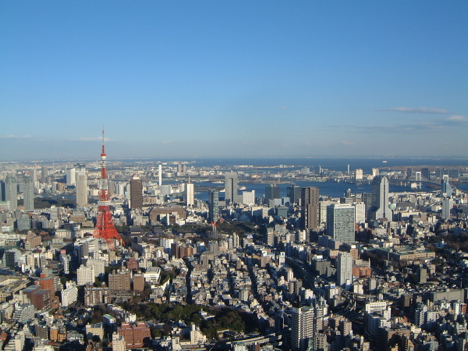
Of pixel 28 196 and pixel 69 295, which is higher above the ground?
pixel 28 196

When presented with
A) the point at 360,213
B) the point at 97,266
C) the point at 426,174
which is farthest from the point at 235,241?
the point at 426,174

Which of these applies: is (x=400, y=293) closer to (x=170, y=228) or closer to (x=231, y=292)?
(x=231, y=292)

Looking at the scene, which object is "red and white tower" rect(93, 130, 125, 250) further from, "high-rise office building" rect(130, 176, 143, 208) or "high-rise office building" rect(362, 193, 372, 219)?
"high-rise office building" rect(362, 193, 372, 219)

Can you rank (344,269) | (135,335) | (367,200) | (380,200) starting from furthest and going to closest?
(367,200), (380,200), (344,269), (135,335)

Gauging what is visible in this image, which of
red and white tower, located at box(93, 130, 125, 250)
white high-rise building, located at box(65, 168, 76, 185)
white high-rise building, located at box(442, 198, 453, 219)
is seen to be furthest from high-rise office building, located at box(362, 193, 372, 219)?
white high-rise building, located at box(65, 168, 76, 185)

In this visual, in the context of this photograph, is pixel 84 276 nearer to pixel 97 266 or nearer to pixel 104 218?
pixel 97 266

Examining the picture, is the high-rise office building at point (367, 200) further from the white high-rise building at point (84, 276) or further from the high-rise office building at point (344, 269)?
the white high-rise building at point (84, 276)
